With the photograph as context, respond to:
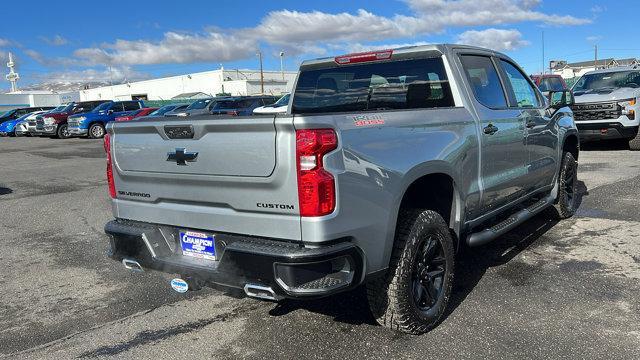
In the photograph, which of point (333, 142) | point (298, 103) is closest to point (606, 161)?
point (298, 103)

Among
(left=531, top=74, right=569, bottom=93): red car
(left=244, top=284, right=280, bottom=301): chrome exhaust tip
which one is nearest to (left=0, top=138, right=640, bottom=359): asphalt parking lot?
(left=244, top=284, right=280, bottom=301): chrome exhaust tip

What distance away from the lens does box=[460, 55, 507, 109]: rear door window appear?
4332 millimetres

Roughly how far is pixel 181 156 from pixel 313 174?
3.17ft

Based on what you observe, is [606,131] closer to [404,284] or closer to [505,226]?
[505,226]

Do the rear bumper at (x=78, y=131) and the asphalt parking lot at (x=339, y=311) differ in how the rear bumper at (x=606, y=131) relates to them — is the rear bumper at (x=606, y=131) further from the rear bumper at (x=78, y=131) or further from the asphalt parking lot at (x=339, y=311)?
the rear bumper at (x=78, y=131)

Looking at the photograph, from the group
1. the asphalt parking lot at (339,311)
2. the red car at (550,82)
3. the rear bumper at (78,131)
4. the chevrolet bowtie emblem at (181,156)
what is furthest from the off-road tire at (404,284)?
the rear bumper at (78,131)

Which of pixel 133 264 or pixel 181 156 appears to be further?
pixel 133 264

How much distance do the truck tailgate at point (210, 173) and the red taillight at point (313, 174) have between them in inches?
1.7

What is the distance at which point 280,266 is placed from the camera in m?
2.80

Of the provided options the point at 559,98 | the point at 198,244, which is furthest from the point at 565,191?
the point at 198,244

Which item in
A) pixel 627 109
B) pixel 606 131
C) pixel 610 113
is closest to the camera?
pixel 627 109

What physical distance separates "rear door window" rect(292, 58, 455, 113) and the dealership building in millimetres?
64295

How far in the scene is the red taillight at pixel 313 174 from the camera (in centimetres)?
274

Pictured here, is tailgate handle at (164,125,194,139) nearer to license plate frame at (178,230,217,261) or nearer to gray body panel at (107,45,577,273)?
gray body panel at (107,45,577,273)
